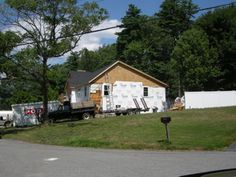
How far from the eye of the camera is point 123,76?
60750mm

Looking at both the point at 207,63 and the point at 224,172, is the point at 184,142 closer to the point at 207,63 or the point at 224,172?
the point at 224,172

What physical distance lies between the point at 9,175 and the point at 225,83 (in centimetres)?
6050

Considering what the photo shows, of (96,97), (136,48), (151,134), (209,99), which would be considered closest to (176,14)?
(136,48)

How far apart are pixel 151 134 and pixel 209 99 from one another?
24.7 meters

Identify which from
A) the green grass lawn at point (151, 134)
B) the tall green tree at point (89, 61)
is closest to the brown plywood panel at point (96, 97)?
the green grass lawn at point (151, 134)

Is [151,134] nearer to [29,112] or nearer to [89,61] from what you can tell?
[29,112]

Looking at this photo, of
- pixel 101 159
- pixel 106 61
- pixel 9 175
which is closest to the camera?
pixel 9 175

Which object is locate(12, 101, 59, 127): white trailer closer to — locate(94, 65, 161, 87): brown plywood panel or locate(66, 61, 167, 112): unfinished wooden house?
locate(66, 61, 167, 112): unfinished wooden house

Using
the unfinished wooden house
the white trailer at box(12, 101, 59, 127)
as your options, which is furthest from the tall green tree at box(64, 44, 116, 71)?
the white trailer at box(12, 101, 59, 127)

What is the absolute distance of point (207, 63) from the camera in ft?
226

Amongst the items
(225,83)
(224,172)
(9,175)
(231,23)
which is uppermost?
(231,23)

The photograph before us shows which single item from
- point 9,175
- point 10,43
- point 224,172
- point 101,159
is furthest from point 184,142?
point 10,43

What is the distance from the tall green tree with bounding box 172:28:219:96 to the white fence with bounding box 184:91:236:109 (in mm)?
17151

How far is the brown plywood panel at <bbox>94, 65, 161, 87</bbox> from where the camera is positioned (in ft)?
193
